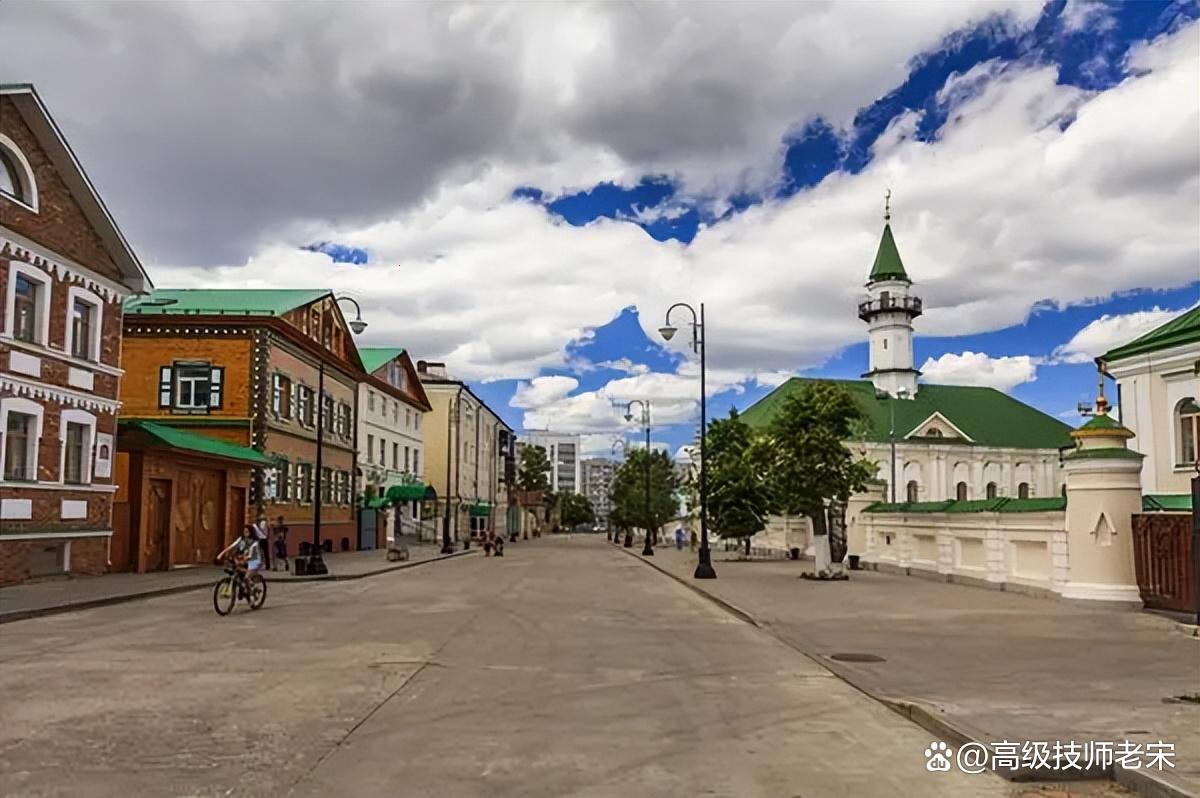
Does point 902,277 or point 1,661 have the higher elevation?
point 902,277

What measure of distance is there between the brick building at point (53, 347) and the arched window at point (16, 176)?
2 centimetres

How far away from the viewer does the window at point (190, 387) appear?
3916 centimetres

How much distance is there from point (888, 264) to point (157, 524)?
69.3 m

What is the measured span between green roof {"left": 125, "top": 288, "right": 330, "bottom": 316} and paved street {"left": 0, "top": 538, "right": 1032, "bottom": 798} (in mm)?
23228

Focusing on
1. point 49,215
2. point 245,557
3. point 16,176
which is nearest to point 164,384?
point 49,215

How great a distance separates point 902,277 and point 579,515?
9913 cm

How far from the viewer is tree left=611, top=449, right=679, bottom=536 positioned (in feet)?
273

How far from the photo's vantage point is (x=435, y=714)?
31.0 feet

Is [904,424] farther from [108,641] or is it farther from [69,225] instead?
[108,641]

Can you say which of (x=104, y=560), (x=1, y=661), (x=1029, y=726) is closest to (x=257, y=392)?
(x=104, y=560)

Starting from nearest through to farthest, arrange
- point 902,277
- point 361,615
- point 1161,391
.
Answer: point 361,615, point 1161,391, point 902,277

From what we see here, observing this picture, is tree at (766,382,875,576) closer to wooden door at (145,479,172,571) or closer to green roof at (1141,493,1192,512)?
green roof at (1141,493,1192,512)

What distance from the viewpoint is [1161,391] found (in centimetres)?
3105

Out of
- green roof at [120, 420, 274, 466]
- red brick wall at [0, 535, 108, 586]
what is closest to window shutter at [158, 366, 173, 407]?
green roof at [120, 420, 274, 466]
